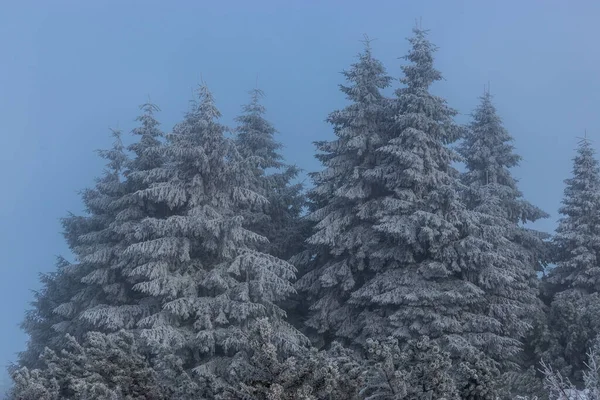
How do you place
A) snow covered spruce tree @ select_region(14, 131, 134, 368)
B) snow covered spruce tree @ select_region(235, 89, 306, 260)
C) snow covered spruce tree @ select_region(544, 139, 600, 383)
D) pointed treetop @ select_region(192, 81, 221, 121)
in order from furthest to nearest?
snow covered spruce tree @ select_region(235, 89, 306, 260)
snow covered spruce tree @ select_region(14, 131, 134, 368)
pointed treetop @ select_region(192, 81, 221, 121)
snow covered spruce tree @ select_region(544, 139, 600, 383)

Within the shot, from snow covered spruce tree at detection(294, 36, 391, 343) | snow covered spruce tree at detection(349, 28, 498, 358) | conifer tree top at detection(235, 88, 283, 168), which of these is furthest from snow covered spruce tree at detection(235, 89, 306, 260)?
snow covered spruce tree at detection(349, 28, 498, 358)

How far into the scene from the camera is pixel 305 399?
685 cm

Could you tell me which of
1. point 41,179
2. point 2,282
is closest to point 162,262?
point 2,282

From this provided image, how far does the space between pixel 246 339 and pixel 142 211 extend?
10038 mm

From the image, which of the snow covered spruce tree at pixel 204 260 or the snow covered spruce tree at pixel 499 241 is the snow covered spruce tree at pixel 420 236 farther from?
the snow covered spruce tree at pixel 204 260

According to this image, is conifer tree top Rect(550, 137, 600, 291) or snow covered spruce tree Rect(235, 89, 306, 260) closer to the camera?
conifer tree top Rect(550, 137, 600, 291)

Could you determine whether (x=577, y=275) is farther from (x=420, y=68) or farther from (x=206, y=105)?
(x=206, y=105)

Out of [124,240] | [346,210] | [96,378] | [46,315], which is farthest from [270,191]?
[96,378]

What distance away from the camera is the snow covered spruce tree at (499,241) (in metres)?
14.4

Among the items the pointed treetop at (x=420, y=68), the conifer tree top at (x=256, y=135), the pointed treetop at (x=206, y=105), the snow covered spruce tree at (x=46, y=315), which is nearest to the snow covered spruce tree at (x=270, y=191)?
the conifer tree top at (x=256, y=135)

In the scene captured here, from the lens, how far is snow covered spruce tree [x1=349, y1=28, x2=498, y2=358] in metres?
13.8

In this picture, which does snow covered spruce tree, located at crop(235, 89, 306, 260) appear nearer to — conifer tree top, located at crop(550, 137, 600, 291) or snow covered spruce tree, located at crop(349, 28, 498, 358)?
snow covered spruce tree, located at crop(349, 28, 498, 358)

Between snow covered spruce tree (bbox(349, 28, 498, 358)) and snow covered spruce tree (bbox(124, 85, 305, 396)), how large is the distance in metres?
2.41

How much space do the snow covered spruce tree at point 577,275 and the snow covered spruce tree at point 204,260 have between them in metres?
6.98
